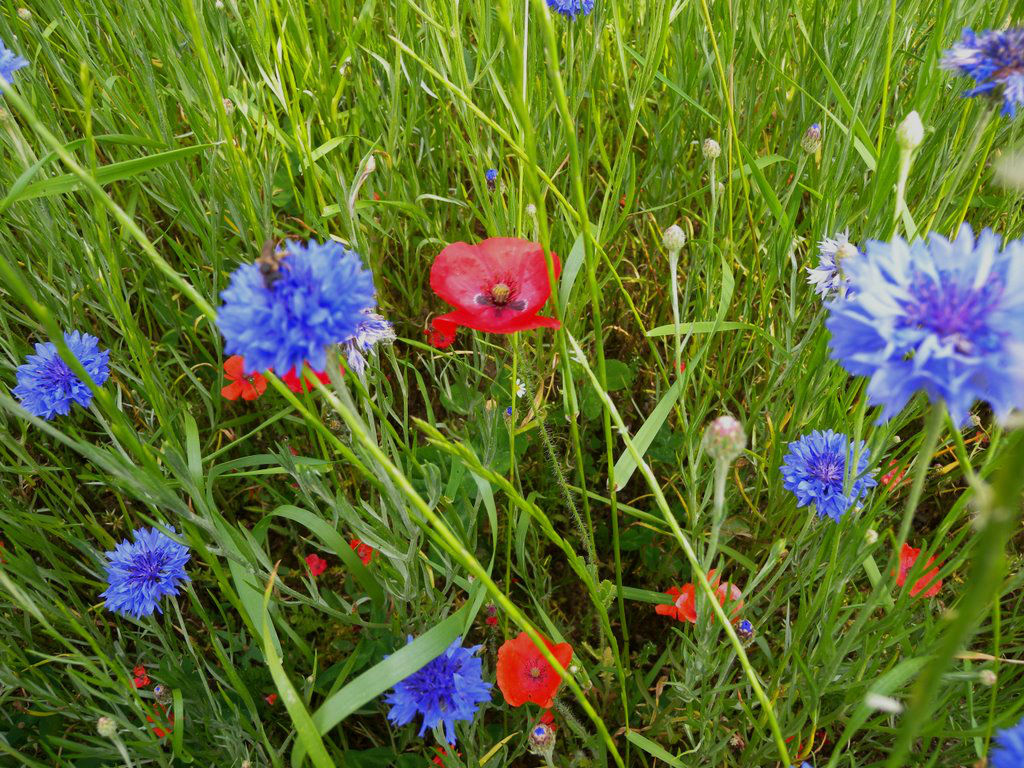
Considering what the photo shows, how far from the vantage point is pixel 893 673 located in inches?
21.9

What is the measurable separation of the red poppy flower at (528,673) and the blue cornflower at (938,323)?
0.50m

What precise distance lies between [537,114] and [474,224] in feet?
1.01

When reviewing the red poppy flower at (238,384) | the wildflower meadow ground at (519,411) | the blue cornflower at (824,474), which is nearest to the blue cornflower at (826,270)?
the wildflower meadow ground at (519,411)

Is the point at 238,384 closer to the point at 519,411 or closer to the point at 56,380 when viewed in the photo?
the point at 56,380

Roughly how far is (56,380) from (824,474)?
921 mm

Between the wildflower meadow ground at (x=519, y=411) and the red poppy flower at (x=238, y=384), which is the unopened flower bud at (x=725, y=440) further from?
the red poppy flower at (x=238, y=384)

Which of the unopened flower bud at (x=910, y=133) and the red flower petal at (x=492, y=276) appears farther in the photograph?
the red flower petal at (x=492, y=276)

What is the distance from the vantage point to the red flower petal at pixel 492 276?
846 mm

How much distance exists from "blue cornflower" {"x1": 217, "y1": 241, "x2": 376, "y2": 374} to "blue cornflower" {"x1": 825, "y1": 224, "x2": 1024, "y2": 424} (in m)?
0.30

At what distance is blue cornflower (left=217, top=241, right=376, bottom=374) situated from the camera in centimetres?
44

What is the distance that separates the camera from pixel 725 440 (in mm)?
496

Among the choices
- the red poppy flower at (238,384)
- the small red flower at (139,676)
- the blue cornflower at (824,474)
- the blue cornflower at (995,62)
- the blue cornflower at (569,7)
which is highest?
the blue cornflower at (569,7)

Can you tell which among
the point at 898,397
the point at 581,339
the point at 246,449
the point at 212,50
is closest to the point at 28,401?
the point at 246,449

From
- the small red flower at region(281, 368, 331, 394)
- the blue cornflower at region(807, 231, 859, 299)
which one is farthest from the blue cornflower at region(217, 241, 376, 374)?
the blue cornflower at region(807, 231, 859, 299)
